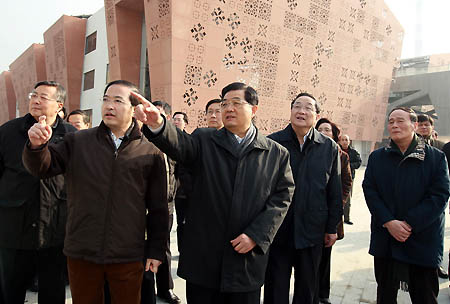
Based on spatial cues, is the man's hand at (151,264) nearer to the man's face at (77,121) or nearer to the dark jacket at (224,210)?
the dark jacket at (224,210)

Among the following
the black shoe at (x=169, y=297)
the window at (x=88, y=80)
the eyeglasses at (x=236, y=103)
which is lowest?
the black shoe at (x=169, y=297)

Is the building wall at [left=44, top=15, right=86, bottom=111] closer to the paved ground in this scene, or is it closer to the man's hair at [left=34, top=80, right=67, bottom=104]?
the paved ground

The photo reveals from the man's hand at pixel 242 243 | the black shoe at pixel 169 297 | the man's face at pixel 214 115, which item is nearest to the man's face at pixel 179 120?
the man's face at pixel 214 115

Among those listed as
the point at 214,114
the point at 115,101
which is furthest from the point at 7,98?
the point at 115,101

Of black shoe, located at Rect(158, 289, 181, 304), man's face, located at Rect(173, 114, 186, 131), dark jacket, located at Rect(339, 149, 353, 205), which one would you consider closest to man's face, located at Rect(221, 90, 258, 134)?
black shoe, located at Rect(158, 289, 181, 304)

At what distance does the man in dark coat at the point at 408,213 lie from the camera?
7.50 feet

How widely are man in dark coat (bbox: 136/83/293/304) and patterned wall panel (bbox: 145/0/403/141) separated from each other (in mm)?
9614

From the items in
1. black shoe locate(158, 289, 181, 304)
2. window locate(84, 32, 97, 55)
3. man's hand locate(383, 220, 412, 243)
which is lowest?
black shoe locate(158, 289, 181, 304)

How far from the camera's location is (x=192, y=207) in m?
1.84

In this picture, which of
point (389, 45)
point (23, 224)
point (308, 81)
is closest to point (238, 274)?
point (23, 224)

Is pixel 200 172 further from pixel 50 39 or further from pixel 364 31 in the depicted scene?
pixel 50 39

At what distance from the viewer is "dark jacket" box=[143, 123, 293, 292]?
1726 mm

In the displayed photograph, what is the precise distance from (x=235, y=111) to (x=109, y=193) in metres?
0.93

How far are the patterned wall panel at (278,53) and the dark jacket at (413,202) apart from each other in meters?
9.45
